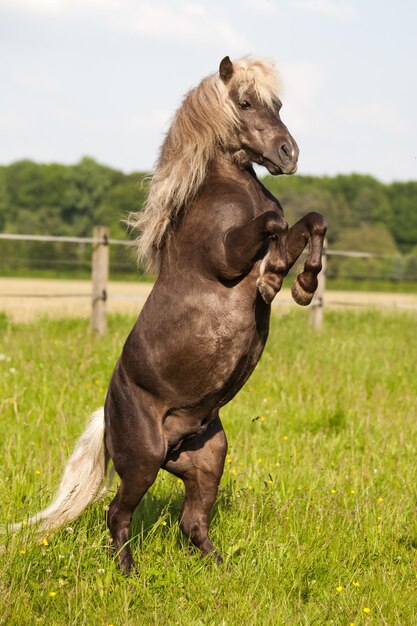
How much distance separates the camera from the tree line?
44.8 meters

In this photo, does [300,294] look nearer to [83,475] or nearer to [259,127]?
[259,127]

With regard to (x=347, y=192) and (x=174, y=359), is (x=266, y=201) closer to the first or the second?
(x=174, y=359)

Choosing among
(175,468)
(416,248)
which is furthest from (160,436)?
(416,248)

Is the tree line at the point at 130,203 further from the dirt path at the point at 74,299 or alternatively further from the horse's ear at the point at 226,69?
the horse's ear at the point at 226,69

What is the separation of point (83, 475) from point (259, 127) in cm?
182

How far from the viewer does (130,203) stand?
170ft

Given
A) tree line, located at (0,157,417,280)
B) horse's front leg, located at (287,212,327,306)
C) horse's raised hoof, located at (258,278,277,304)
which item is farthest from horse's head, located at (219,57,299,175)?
tree line, located at (0,157,417,280)

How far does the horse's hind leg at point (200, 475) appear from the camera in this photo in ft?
12.3

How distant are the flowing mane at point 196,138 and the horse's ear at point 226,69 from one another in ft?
0.07

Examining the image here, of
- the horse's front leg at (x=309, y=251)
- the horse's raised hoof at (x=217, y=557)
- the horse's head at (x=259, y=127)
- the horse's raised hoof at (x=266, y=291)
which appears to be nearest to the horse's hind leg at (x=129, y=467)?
the horse's raised hoof at (x=217, y=557)

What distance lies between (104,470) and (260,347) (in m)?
0.99

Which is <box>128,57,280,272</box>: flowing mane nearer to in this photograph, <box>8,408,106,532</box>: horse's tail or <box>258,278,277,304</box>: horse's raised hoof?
<box>258,278,277,304</box>: horse's raised hoof

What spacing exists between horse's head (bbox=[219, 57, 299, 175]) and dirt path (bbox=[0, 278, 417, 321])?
812 centimetres

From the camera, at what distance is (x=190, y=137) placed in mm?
3586
